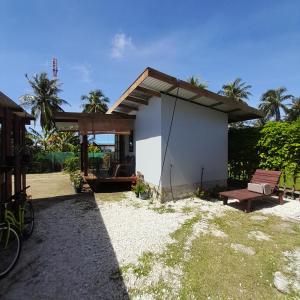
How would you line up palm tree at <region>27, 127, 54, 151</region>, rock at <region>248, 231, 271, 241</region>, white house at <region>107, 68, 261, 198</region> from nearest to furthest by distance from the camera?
1. rock at <region>248, 231, 271, 241</region>
2. white house at <region>107, 68, 261, 198</region>
3. palm tree at <region>27, 127, 54, 151</region>

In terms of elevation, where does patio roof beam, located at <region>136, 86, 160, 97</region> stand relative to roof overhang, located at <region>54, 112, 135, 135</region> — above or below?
above

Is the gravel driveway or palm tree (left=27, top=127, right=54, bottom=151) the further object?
palm tree (left=27, top=127, right=54, bottom=151)

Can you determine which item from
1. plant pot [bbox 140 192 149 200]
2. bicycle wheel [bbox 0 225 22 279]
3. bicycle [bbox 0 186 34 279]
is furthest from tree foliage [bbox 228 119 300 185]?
bicycle wheel [bbox 0 225 22 279]

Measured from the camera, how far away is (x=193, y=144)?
8.98 meters

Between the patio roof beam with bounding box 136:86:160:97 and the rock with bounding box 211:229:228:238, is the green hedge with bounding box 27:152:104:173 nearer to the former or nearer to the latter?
the patio roof beam with bounding box 136:86:160:97

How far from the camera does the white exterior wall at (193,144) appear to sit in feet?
27.3

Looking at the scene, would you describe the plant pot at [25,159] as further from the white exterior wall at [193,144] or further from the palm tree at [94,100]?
the palm tree at [94,100]

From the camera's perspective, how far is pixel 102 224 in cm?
596

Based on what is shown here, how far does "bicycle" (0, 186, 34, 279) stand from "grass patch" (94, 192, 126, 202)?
10.6 feet

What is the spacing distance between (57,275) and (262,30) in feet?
31.8

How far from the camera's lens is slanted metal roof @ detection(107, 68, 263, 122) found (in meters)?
7.10

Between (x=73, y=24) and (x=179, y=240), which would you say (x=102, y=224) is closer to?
(x=179, y=240)

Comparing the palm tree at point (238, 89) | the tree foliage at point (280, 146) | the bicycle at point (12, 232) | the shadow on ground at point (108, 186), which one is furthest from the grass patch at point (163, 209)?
the palm tree at point (238, 89)

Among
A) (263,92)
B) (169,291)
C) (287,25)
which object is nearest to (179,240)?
(169,291)
